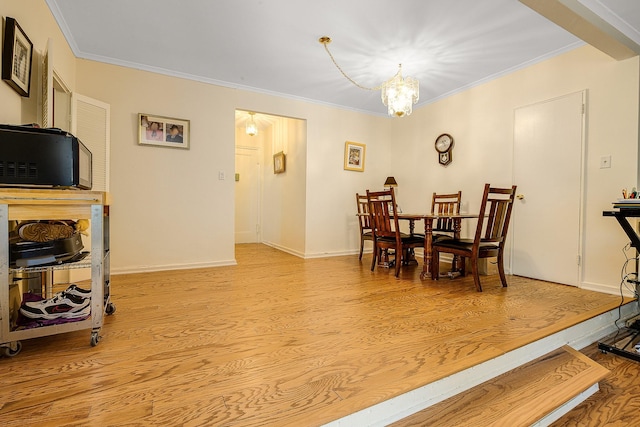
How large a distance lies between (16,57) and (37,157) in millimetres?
870

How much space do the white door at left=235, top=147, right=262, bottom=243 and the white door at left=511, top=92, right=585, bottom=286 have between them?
4482mm

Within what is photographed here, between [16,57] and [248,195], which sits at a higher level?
[16,57]

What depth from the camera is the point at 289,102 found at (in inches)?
160

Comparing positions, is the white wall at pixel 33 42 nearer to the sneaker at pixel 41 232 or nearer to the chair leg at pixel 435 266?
the sneaker at pixel 41 232

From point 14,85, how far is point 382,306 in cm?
280

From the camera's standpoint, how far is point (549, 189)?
2908 mm

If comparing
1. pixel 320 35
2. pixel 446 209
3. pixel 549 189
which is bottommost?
pixel 446 209

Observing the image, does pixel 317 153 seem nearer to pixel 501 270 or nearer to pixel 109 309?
pixel 501 270

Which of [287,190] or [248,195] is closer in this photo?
[287,190]

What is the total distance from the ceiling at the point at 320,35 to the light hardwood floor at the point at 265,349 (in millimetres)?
2148

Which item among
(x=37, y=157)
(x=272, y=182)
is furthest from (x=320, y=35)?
(x=272, y=182)

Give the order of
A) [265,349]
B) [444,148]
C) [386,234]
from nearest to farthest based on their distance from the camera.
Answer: [265,349]
[386,234]
[444,148]

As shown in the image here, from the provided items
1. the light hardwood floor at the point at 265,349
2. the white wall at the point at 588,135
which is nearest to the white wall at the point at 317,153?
the white wall at the point at 588,135

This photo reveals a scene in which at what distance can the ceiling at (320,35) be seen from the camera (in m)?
2.23
